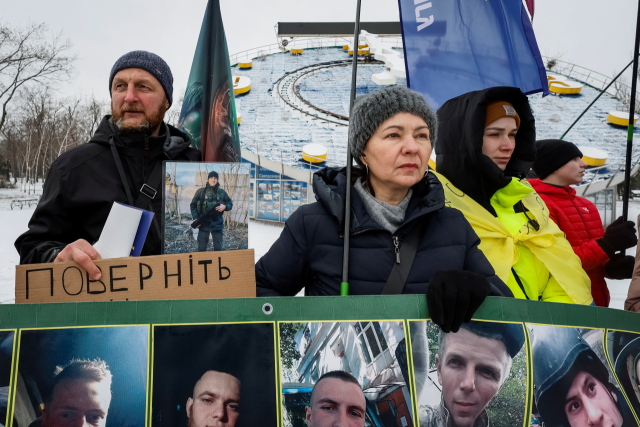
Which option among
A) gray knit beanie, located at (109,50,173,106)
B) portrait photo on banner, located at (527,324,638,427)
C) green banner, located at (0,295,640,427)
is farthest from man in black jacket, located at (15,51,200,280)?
portrait photo on banner, located at (527,324,638,427)

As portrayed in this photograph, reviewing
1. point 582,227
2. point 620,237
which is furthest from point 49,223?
point 582,227

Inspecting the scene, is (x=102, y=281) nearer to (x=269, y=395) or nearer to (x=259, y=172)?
(x=269, y=395)

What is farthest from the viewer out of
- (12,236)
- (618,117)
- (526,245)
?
(618,117)

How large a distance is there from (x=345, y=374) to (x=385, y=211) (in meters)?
0.58

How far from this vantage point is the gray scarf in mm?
1406

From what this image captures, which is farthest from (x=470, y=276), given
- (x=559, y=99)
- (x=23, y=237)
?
(x=559, y=99)

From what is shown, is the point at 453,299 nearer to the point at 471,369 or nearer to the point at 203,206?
→ the point at 471,369

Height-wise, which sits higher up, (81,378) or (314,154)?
(314,154)

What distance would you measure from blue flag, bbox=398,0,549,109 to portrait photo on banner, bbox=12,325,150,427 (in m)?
2.63

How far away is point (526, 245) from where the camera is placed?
1858 millimetres

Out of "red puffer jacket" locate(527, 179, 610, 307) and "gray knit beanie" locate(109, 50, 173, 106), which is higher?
"gray knit beanie" locate(109, 50, 173, 106)

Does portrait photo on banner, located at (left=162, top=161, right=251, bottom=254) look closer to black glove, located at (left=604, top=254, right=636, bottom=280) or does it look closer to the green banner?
the green banner

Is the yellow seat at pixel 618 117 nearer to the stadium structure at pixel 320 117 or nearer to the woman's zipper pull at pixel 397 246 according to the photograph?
the stadium structure at pixel 320 117

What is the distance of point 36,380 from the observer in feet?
3.09
